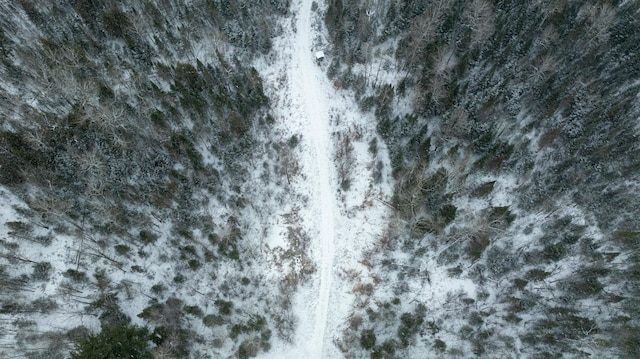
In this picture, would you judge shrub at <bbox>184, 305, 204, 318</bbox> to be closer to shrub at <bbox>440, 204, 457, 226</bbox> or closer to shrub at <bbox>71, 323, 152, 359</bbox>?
shrub at <bbox>71, 323, 152, 359</bbox>

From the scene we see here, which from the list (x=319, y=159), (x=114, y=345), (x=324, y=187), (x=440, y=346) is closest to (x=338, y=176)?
(x=324, y=187)

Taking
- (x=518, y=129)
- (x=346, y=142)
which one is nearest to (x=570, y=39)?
(x=518, y=129)

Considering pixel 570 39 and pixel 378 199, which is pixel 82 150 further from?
pixel 570 39

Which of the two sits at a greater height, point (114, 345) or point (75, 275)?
point (75, 275)

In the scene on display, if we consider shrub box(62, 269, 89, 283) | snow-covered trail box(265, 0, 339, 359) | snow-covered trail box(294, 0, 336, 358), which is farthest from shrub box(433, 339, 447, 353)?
shrub box(62, 269, 89, 283)

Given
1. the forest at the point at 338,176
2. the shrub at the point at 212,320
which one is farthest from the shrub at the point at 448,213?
the shrub at the point at 212,320

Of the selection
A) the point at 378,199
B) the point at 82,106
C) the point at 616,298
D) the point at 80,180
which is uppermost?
the point at 82,106

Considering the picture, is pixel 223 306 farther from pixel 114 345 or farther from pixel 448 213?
pixel 448 213

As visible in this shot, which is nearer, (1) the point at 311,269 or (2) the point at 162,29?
(1) the point at 311,269

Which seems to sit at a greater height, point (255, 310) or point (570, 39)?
Answer: point (570, 39)
